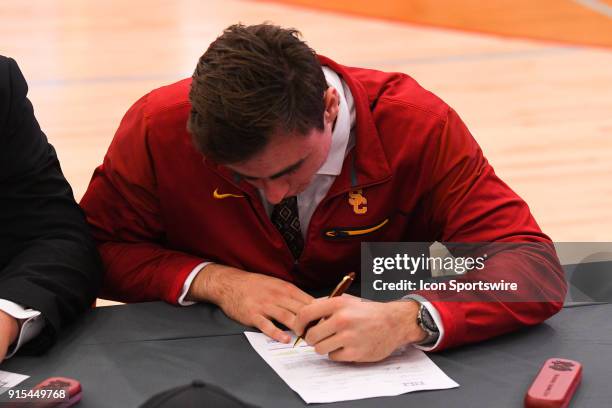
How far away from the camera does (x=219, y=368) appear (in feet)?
6.84

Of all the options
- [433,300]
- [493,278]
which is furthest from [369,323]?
[493,278]

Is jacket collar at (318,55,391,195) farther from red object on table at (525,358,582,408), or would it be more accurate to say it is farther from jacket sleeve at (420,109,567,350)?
red object on table at (525,358,582,408)

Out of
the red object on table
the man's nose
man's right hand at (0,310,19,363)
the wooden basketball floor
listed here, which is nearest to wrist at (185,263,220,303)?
the man's nose

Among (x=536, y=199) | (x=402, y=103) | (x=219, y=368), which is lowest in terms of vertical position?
(x=536, y=199)

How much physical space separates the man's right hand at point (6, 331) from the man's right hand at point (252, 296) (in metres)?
0.40

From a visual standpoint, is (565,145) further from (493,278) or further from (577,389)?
(577,389)

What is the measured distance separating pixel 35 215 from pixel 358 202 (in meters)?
0.74

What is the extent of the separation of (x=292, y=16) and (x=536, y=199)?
12.2ft

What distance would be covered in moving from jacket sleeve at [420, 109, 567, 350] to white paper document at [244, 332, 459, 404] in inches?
3.6

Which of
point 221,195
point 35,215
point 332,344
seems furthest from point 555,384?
point 35,215

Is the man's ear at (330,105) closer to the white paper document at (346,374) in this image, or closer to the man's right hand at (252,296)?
the man's right hand at (252,296)

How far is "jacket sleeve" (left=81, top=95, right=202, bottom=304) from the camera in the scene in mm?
2527

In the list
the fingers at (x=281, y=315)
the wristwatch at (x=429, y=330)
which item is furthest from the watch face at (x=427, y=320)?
the fingers at (x=281, y=315)

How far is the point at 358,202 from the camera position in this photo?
2.49 metres
